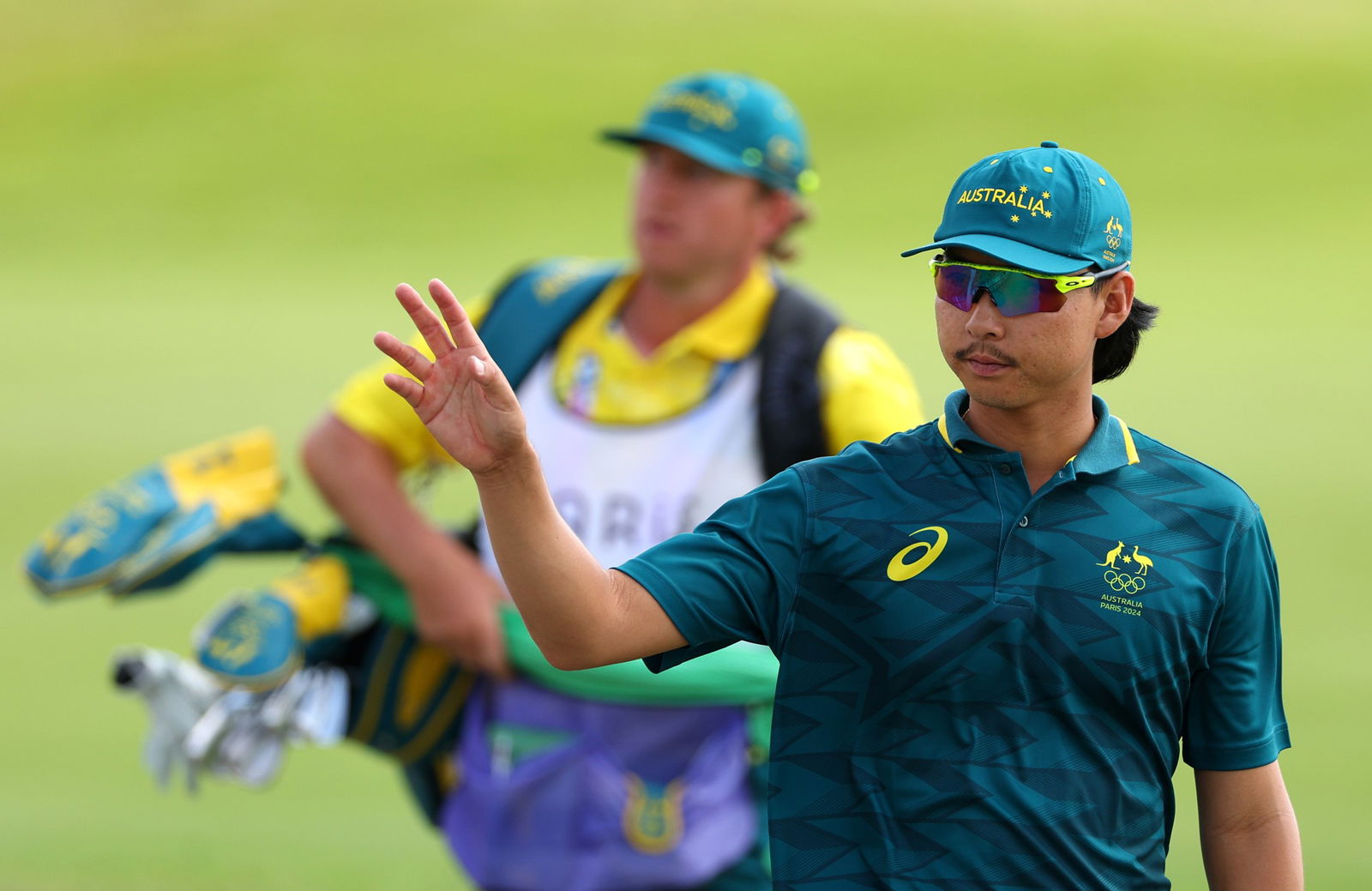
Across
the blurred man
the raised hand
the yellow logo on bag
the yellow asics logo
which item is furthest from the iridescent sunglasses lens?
the yellow logo on bag

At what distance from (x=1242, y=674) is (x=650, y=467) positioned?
1.66 meters

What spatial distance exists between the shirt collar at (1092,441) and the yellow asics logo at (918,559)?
0.38ft

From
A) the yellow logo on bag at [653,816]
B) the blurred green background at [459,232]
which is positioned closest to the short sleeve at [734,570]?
the yellow logo on bag at [653,816]

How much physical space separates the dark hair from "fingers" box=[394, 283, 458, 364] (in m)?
0.76

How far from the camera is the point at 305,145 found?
16.0 metres

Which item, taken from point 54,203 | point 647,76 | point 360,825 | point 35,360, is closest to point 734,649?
point 360,825

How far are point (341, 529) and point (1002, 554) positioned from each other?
2.23 m

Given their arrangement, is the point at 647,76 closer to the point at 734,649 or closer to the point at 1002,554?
the point at 734,649

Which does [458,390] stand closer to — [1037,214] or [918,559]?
[918,559]

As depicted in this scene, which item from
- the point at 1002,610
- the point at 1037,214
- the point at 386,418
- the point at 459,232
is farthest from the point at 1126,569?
the point at 459,232

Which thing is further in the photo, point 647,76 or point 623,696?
point 647,76

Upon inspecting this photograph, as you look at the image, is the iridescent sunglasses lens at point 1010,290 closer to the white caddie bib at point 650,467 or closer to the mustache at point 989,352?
the mustache at point 989,352

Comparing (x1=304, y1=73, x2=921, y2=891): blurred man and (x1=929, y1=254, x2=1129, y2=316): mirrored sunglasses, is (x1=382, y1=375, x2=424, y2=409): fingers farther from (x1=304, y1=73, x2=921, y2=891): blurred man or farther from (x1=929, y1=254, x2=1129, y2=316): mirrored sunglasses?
(x1=304, y1=73, x2=921, y2=891): blurred man

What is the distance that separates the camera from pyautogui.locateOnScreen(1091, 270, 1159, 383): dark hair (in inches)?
92.5
